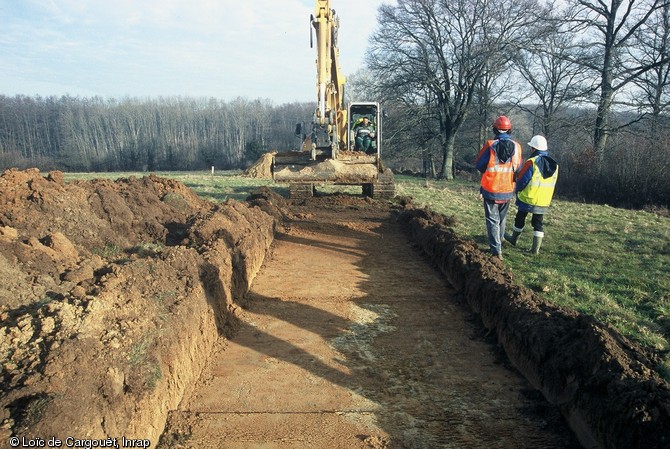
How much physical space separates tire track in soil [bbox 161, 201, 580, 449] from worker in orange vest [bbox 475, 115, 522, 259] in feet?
4.95

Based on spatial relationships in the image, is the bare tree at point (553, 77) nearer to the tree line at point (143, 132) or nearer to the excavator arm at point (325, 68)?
the excavator arm at point (325, 68)

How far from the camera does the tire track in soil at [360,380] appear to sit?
3.30 meters

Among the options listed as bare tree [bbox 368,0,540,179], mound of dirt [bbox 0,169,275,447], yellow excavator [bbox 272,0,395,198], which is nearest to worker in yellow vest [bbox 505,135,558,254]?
mound of dirt [bbox 0,169,275,447]

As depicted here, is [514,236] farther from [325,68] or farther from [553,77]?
[553,77]

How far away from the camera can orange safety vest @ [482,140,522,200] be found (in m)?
7.32

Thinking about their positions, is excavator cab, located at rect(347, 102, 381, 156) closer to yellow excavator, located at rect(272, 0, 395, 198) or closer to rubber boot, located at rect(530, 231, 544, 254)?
yellow excavator, located at rect(272, 0, 395, 198)

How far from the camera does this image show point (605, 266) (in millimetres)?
7555

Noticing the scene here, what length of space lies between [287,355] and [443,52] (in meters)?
28.8

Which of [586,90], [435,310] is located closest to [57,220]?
[435,310]

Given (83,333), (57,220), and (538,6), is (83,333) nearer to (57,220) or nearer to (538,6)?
(57,220)

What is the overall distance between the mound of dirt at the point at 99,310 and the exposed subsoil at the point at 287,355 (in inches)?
0.6

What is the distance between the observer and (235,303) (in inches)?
228

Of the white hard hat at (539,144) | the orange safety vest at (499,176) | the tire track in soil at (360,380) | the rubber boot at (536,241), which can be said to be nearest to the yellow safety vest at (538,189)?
the white hard hat at (539,144)

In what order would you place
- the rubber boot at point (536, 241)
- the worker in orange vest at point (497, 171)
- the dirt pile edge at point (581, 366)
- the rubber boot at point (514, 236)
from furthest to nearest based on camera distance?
the rubber boot at point (514, 236) → the rubber boot at point (536, 241) → the worker in orange vest at point (497, 171) → the dirt pile edge at point (581, 366)
